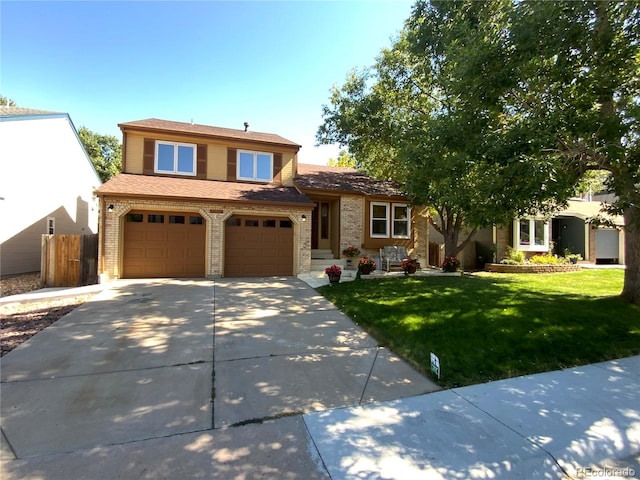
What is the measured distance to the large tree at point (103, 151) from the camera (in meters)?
31.5

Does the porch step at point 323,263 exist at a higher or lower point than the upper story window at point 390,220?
lower

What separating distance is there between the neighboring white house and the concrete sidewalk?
34.3 ft

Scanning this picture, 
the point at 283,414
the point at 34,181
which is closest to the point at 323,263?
the point at 283,414

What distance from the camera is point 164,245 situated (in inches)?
459

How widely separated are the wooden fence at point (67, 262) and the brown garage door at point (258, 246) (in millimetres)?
4525

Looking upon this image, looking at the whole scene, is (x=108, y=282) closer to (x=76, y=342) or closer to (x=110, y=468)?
(x=76, y=342)

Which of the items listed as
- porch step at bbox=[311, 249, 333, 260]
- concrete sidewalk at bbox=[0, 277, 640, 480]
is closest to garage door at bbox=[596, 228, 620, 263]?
porch step at bbox=[311, 249, 333, 260]

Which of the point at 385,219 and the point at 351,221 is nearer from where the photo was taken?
the point at 351,221

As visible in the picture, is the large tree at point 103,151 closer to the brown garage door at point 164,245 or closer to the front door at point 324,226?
the brown garage door at point 164,245

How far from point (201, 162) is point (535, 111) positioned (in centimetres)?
1210

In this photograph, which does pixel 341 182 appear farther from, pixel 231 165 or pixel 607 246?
pixel 607 246

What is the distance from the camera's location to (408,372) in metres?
4.39

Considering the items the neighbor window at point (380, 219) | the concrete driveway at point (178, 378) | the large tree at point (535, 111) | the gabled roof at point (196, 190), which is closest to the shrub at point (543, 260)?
the neighbor window at point (380, 219)

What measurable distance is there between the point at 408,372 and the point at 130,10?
1156 centimetres
